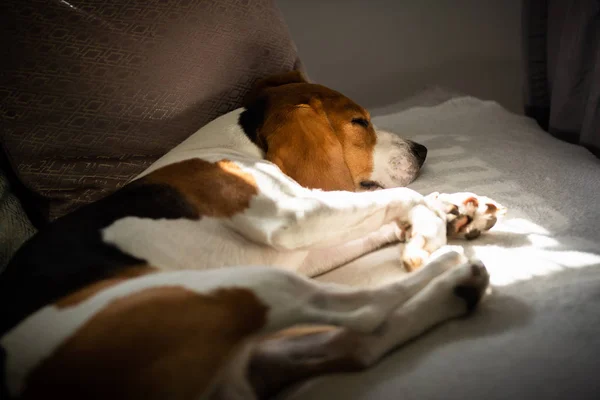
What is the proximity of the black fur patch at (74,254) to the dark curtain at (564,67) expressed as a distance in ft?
6.83

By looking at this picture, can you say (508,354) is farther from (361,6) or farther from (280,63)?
(361,6)

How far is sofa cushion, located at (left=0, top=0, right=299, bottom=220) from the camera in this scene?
2.14 meters

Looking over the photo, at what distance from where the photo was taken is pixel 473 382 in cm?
126

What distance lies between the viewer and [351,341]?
1.42 meters

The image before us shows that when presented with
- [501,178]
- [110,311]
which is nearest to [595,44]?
[501,178]

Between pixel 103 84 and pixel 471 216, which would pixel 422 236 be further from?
pixel 103 84

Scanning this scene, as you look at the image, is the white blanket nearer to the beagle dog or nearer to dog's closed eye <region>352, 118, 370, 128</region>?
the beagle dog

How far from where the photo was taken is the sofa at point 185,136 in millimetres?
1598

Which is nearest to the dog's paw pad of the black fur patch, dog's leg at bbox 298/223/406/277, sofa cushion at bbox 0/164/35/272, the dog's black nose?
dog's leg at bbox 298/223/406/277

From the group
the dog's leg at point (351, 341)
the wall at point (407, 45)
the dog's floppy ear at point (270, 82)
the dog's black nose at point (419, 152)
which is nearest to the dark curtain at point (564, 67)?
the dog's black nose at point (419, 152)

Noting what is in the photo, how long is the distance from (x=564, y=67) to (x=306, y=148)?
1650 mm

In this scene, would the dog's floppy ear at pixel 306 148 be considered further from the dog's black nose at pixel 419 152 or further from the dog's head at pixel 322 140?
the dog's black nose at pixel 419 152

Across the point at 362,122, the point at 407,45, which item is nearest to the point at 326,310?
the point at 362,122

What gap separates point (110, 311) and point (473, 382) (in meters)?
0.88
